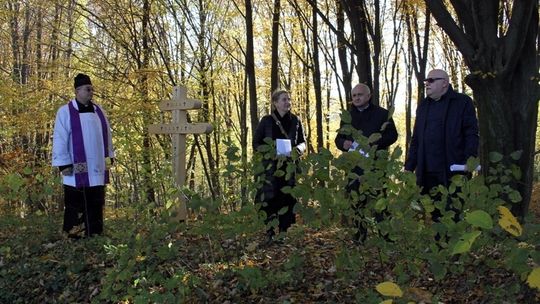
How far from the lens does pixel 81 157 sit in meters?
5.17

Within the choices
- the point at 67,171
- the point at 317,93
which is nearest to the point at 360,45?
the point at 67,171

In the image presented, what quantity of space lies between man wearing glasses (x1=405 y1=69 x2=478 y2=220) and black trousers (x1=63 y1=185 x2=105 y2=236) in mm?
3328

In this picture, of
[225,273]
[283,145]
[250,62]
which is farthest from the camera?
[250,62]

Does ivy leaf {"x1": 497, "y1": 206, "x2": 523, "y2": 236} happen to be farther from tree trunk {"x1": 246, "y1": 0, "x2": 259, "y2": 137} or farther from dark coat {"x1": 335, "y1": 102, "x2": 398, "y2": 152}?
tree trunk {"x1": 246, "y1": 0, "x2": 259, "y2": 137}

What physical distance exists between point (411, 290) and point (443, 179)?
2344 millimetres

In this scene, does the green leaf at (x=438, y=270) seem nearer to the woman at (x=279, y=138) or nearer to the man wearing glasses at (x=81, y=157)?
the woman at (x=279, y=138)

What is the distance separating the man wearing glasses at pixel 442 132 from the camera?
3982 mm

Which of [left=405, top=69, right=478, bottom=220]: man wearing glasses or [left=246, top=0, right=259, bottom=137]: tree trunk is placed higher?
[left=246, top=0, right=259, bottom=137]: tree trunk

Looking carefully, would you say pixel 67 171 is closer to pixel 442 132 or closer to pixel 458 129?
pixel 442 132

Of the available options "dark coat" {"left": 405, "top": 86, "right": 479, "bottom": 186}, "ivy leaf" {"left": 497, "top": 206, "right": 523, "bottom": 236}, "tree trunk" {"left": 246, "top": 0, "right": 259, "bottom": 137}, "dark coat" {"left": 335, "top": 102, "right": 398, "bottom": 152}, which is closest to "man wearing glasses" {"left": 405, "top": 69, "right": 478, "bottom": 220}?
"dark coat" {"left": 405, "top": 86, "right": 479, "bottom": 186}

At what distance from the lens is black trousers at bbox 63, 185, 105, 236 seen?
204 inches

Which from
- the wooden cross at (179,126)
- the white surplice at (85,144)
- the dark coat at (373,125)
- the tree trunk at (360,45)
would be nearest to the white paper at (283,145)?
the dark coat at (373,125)

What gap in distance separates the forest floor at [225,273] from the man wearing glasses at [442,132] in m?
0.84

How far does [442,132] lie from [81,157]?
3616mm
